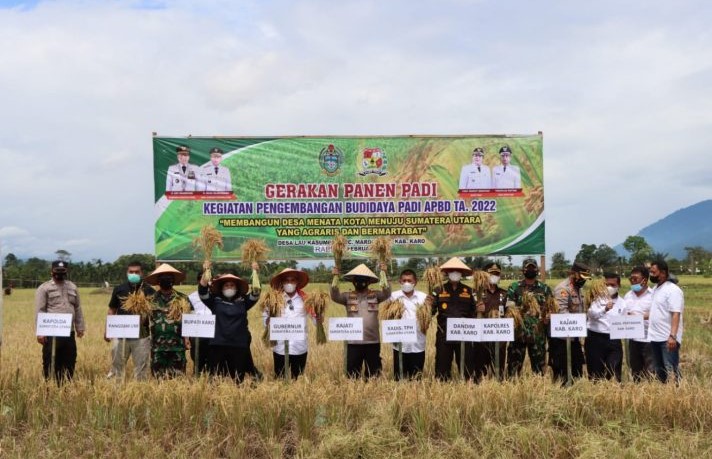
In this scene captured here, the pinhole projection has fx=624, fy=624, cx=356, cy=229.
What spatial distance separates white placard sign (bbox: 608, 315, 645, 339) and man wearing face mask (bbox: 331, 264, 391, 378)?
289cm

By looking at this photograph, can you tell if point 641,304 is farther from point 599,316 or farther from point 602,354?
point 602,354

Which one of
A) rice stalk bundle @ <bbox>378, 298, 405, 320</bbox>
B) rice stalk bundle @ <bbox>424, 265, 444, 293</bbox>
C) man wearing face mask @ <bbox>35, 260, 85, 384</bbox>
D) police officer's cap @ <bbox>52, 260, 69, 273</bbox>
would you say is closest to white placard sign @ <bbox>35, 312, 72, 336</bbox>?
man wearing face mask @ <bbox>35, 260, 85, 384</bbox>

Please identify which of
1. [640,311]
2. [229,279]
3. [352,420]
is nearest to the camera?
[352,420]

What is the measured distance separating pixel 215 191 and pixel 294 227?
64.1 inches

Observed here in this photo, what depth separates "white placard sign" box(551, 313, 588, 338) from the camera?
764cm

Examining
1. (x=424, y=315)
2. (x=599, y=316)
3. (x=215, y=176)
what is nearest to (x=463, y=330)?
(x=424, y=315)

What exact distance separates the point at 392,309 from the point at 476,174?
5.06 meters

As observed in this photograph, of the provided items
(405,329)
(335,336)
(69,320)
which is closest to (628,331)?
(405,329)

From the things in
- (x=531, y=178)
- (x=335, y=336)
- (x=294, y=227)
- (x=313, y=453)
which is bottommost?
(x=313, y=453)

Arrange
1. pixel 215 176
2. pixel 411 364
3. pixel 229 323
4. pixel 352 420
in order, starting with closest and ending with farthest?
pixel 352 420 → pixel 229 323 → pixel 411 364 → pixel 215 176

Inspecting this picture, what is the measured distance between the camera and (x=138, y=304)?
7887mm

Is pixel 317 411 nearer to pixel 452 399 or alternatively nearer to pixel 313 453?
pixel 313 453

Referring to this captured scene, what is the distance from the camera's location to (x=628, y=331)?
7.75 meters

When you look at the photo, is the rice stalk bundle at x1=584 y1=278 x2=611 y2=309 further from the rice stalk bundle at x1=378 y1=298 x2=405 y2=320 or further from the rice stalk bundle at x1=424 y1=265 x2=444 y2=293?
the rice stalk bundle at x1=378 y1=298 x2=405 y2=320
